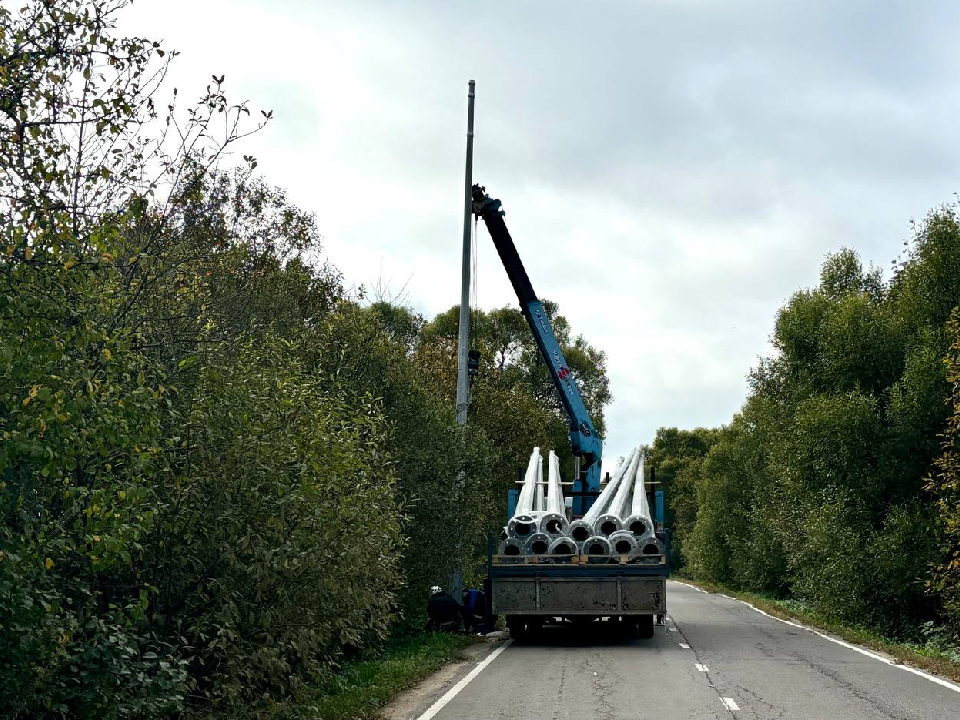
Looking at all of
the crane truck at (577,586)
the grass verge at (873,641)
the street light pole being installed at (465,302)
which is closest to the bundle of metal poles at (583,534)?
the crane truck at (577,586)

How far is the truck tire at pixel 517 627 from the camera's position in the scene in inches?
879

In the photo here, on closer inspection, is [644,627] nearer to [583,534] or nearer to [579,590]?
[579,590]

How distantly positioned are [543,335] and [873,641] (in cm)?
1011

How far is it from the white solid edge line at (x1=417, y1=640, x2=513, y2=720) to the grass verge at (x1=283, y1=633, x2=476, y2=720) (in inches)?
23.4

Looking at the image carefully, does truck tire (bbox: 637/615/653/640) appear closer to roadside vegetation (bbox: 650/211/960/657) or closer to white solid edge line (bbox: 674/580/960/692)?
white solid edge line (bbox: 674/580/960/692)

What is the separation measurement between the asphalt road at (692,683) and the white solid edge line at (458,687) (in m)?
0.10

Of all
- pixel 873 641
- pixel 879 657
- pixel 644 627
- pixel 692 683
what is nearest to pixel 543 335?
pixel 644 627

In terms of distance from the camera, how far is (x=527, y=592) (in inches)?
824

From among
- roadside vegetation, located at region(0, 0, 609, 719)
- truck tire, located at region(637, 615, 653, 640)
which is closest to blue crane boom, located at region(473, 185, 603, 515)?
truck tire, located at region(637, 615, 653, 640)

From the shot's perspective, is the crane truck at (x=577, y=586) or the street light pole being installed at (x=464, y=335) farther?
the street light pole being installed at (x=464, y=335)

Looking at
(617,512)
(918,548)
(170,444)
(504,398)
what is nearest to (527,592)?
(617,512)

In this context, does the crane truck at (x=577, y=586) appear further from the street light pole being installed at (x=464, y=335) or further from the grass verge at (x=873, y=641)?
the grass verge at (x=873, y=641)

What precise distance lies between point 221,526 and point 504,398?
33.2 meters

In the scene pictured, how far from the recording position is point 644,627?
22.2m
